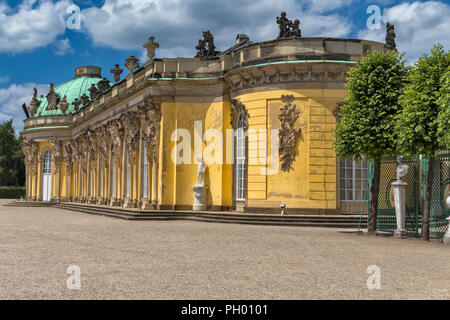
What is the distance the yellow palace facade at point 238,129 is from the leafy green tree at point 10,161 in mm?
37027

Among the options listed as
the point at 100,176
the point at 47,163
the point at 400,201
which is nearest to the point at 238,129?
the point at 400,201

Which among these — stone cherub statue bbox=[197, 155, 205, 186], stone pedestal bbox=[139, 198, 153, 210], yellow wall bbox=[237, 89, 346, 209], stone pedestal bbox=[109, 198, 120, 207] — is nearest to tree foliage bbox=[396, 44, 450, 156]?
yellow wall bbox=[237, 89, 346, 209]

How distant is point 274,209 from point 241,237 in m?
7.78

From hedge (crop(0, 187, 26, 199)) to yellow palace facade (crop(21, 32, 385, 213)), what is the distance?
34.6 metres

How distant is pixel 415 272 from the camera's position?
8664 mm

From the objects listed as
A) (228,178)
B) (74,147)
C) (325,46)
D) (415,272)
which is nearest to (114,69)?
(74,147)

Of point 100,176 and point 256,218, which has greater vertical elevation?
point 100,176

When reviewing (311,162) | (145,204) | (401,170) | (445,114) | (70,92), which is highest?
(70,92)

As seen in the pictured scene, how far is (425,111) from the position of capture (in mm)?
13781

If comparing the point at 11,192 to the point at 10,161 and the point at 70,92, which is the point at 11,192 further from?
the point at 70,92

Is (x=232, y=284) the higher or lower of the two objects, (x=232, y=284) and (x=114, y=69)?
the lower

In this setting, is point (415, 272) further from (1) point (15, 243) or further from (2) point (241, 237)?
(1) point (15, 243)

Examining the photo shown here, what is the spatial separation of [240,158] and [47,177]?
32.9 meters

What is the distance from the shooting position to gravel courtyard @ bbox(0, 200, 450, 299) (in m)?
6.84
